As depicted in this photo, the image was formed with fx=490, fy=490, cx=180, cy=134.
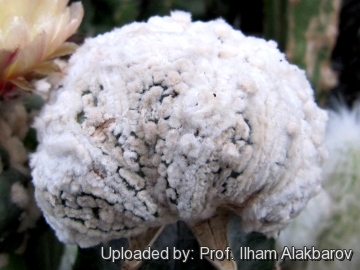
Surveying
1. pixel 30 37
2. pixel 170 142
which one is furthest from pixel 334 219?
pixel 30 37

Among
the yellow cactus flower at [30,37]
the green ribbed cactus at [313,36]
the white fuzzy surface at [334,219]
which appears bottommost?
the white fuzzy surface at [334,219]

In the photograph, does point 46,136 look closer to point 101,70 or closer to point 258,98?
point 101,70

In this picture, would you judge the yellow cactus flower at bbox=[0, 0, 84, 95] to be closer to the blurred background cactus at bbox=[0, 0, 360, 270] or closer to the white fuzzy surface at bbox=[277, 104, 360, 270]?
the blurred background cactus at bbox=[0, 0, 360, 270]

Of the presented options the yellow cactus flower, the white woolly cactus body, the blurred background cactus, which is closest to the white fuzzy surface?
the blurred background cactus

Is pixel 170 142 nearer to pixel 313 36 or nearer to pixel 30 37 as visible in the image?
pixel 30 37

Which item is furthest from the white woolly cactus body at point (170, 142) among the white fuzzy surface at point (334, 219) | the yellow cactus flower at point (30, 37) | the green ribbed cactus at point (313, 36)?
the green ribbed cactus at point (313, 36)

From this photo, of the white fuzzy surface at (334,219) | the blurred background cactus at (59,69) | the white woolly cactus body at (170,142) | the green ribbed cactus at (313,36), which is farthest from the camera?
the green ribbed cactus at (313,36)

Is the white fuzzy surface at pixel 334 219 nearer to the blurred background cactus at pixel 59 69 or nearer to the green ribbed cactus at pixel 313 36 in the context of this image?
the blurred background cactus at pixel 59 69
